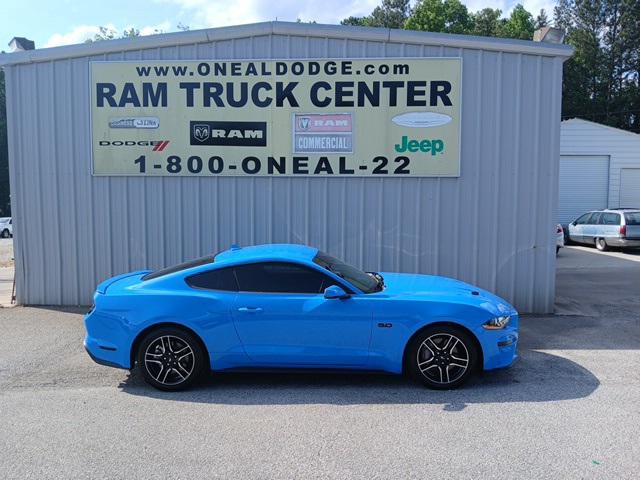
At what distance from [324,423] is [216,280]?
5.85 feet

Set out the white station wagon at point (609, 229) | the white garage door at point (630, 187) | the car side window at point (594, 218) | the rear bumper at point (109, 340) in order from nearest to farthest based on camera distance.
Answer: the rear bumper at point (109, 340)
the white station wagon at point (609, 229)
the car side window at point (594, 218)
the white garage door at point (630, 187)

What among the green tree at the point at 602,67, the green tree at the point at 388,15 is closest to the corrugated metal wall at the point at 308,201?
the green tree at the point at 602,67

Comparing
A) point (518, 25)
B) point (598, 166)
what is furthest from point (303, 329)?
point (518, 25)

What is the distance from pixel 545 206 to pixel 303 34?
187 inches

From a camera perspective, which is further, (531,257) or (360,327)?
(531,257)

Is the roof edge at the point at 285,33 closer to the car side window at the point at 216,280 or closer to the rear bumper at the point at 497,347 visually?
the car side window at the point at 216,280

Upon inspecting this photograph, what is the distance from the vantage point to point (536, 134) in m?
8.88

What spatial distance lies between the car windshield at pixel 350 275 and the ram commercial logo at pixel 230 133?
3663mm

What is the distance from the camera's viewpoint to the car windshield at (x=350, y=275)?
558cm

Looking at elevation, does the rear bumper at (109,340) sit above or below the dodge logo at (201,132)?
below

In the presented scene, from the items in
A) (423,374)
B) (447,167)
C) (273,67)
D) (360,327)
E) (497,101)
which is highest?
(273,67)

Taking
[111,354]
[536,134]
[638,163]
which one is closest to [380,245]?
[536,134]

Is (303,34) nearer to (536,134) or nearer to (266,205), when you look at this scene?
(266,205)

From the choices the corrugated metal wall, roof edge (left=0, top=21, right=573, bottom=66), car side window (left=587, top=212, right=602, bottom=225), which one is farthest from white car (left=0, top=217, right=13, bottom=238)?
car side window (left=587, top=212, right=602, bottom=225)
